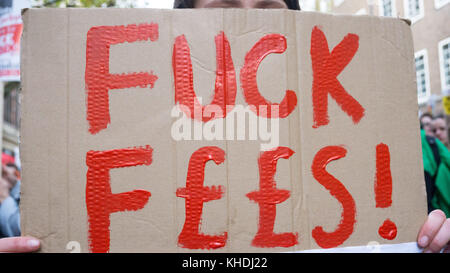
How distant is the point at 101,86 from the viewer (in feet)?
3.29

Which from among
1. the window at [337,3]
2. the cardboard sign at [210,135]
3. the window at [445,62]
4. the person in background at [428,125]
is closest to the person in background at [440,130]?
the person in background at [428,125]

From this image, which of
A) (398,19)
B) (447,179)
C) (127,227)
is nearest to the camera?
(127,227)

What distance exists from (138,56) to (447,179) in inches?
86.8

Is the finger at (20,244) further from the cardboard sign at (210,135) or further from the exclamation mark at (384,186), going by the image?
the exclamation mark at (384,186)

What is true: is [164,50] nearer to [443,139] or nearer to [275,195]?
[275,195]

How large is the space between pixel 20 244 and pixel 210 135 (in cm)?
58

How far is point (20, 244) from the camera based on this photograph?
93 cm

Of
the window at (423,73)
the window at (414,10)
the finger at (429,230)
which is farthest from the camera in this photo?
the window at (423,73)

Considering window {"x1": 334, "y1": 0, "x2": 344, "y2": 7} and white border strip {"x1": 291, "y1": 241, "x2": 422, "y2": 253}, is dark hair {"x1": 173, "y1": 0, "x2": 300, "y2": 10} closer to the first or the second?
white border strip {"x1": 291, "y1": 241, "x2": 422, "y2": 253}

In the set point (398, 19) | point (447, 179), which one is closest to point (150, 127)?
point (398, 19)

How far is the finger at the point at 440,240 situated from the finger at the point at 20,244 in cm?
111

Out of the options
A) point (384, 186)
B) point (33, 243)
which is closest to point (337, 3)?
point (384, 186)

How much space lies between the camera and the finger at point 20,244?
924 millimetres

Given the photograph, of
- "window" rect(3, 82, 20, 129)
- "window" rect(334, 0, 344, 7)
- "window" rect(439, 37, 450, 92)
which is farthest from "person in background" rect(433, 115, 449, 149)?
"window" rect(3, 82, 20, 129)
